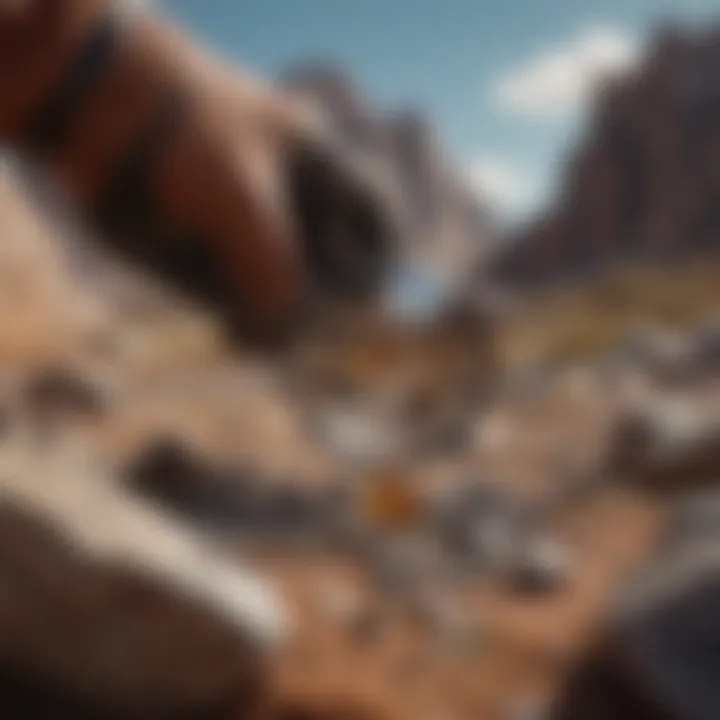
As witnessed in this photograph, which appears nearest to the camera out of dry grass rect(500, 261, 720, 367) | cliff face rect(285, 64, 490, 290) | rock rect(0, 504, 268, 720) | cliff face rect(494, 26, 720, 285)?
rock rect(0, 504, 268, 720)

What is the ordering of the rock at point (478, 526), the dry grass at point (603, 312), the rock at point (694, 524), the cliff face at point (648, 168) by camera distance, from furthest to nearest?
the cliff face at point (648, 168), the dry grass at point (603, 312), the rock at point (478, 526), the rock at point (694, 524)

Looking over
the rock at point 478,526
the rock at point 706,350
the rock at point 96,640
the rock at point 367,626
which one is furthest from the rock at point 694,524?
the rock at point 706,350

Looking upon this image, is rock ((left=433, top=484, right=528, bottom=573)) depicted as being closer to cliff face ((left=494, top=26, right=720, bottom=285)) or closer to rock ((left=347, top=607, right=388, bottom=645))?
rock ((left=347, top=607, right=388, bottom=645))

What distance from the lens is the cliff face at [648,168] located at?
53.0 feet

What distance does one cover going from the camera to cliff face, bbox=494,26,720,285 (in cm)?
1614

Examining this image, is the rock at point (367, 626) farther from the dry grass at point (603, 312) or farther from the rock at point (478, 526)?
the dry grass at point (603, 312)

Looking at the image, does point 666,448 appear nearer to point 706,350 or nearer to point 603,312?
point 706,350

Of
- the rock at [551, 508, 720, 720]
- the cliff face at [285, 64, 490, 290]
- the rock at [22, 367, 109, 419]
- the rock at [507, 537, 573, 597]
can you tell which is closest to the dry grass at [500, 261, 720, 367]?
the rock at [22, 367, 109, 419]

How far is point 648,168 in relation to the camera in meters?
17.4

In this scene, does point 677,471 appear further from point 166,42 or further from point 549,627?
point 166,42

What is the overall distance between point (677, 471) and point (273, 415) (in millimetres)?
1333

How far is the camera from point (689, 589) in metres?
1.18

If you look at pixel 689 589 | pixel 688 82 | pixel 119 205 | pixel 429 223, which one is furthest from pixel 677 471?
pixel 429 223

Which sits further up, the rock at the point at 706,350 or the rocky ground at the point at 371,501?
the rock at the point at 706,350
